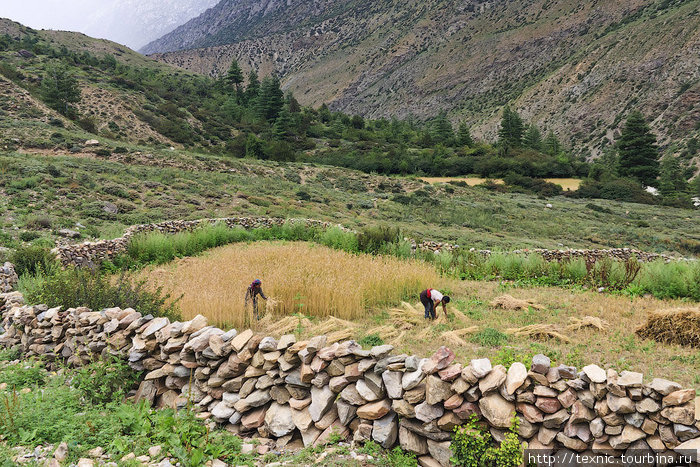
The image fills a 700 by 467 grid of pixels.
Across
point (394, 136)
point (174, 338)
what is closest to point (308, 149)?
point (394, 136)

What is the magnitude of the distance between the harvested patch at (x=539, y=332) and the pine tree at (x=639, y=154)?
5895 centimetres

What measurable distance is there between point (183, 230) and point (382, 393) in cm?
1359

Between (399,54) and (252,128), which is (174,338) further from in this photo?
(399,54)

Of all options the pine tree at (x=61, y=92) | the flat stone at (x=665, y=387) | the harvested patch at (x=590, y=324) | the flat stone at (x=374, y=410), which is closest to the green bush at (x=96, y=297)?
the flat stone at (x=374, y=410)

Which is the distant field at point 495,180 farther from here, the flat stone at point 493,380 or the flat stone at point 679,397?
the flat stone at point 679,397

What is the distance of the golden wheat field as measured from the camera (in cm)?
707

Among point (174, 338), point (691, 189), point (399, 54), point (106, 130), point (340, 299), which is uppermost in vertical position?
point (399, 54)

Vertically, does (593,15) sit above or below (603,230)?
above

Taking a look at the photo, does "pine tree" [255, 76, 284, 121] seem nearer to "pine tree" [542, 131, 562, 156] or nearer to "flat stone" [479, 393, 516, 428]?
"pine tree" [542, 131, 562, 156]

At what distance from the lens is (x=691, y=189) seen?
49844mm

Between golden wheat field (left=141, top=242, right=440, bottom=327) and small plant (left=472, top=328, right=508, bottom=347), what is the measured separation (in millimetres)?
2343

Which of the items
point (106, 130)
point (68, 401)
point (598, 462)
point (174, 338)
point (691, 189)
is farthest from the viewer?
point (691, 189)

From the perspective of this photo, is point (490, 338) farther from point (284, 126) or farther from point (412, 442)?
point (284, 126)

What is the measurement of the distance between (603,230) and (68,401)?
27.4 metres
